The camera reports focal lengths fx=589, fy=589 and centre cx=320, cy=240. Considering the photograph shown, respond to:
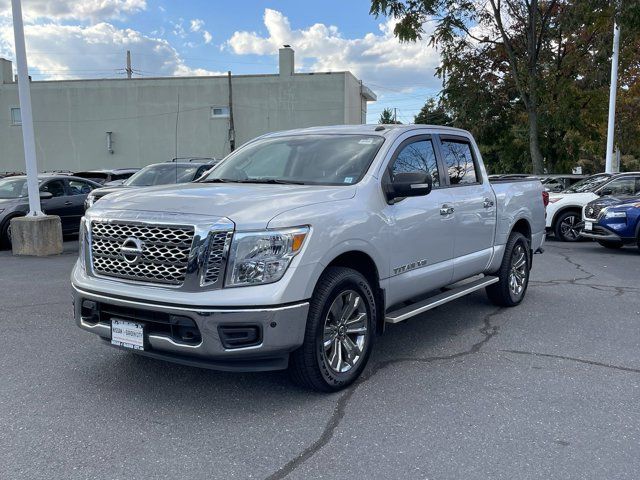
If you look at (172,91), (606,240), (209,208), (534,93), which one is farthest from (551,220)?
(172,91)

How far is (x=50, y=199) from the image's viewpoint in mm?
12664

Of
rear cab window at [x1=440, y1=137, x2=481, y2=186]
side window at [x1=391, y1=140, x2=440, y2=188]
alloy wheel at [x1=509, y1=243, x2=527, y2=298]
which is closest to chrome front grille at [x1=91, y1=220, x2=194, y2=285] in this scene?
side window at [x1=391, y1=140, x2=440, y2=188]

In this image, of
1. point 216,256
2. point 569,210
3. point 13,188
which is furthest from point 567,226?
point 13,188

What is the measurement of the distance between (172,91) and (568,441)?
30227mm

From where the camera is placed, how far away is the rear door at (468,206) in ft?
18.4

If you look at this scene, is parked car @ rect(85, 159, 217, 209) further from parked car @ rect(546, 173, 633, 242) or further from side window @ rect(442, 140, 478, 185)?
parked car @ rect(546, 173, 633, 242)

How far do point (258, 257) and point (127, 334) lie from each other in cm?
103

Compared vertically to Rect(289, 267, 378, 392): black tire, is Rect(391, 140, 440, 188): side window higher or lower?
higher

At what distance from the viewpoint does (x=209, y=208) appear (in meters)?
3.74

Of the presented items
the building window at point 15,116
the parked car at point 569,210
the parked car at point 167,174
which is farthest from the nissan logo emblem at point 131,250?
A: the building window at point 15,116

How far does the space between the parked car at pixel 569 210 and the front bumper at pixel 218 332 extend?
11.3 m

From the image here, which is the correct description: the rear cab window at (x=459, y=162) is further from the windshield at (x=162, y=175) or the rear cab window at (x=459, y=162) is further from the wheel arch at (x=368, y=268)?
the windshield at (x=162, y=175)

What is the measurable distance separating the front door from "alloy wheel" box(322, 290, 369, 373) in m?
0.45

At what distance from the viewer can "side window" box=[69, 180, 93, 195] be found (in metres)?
13.3
